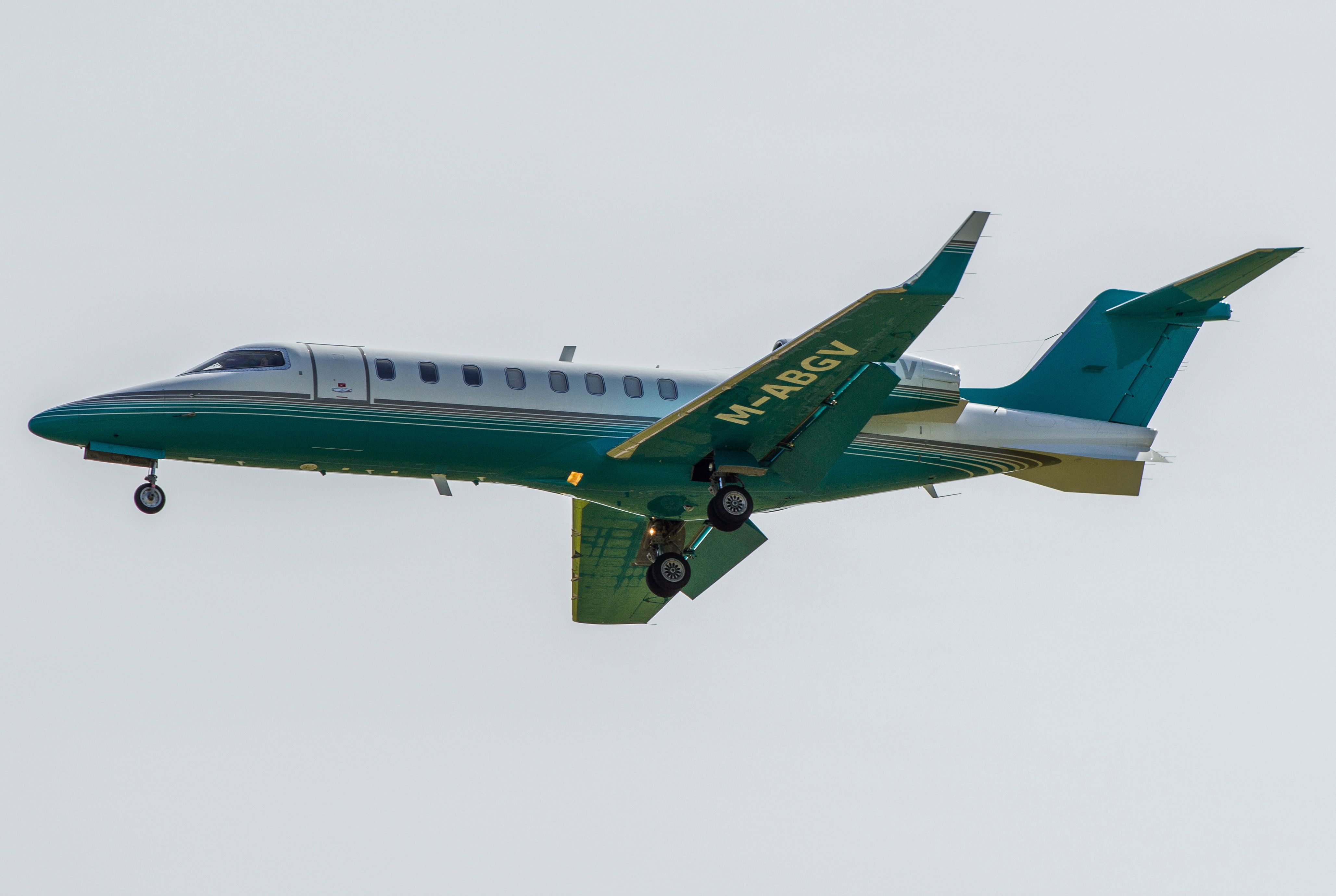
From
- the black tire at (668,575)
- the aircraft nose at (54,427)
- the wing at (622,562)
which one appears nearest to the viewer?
the aircraft nose at (54,427)

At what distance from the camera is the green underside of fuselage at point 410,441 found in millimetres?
21766

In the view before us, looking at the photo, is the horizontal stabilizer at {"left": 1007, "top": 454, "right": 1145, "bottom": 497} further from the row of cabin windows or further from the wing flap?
the row of cabin windows

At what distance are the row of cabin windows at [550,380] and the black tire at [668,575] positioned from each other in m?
2.90

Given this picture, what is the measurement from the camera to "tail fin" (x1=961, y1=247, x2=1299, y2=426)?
26.1 metres

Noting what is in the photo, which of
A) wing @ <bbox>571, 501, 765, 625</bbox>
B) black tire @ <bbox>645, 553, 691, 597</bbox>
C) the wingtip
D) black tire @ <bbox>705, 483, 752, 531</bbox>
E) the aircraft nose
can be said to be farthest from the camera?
wing @ <bbox>571, 501, 765, 625</bbox>

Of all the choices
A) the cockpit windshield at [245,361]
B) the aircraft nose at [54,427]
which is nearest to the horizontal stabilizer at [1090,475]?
the cockpit windshield at [245,361]

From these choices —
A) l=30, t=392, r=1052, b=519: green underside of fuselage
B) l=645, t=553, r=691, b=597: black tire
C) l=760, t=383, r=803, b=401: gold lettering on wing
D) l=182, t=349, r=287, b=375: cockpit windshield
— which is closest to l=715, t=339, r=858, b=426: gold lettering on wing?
l=760, t=383, r=803, b=401: gold lettering on wing

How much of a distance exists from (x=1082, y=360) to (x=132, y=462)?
14.6 m

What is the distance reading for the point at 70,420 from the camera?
2156 centimetres

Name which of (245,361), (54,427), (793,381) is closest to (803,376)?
(793,381)

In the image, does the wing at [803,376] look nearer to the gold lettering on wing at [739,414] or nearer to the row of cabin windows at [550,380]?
the gold lettering on wing at [739,414]

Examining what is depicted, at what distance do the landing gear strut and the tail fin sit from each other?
12.3m

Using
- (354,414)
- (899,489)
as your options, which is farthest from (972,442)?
(354,414)

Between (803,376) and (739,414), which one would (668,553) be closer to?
(739,414)
